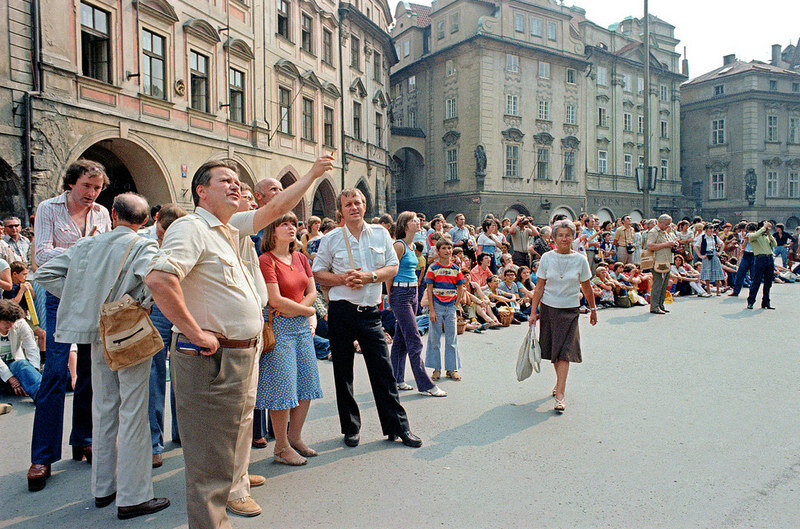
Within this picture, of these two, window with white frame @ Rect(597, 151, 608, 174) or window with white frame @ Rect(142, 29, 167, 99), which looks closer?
window with white frame @ Rect(142, 29, 167, 99)

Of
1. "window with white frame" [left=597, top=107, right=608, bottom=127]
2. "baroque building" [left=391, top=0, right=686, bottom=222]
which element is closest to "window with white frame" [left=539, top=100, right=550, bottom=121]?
"baroque building" [left=391, top=0, right=686, bottom=222]

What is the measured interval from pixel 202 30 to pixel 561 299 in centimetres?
1629

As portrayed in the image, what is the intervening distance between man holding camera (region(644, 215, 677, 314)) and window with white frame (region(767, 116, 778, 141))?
46303 mm

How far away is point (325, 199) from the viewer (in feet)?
91.8

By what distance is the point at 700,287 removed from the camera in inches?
660

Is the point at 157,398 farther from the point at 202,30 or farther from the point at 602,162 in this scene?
the point at 602,162

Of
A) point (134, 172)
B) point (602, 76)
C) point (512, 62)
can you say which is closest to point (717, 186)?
point (602, 76)

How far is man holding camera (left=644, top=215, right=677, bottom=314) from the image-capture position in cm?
1305

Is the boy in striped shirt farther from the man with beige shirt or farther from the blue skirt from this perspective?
the man with beige shirt

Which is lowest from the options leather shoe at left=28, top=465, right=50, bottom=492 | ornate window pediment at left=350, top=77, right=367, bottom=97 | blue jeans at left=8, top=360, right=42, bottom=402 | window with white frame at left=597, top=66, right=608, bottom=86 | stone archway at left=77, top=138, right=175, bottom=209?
leather shoe at left=28, top=465, right=50, bottom=492

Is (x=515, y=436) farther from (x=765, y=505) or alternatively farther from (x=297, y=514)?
(x=297, y=514)

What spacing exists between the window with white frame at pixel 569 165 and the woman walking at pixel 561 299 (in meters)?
36.2

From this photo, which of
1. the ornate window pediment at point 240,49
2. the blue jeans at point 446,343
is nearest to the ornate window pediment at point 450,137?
the ornate window pediment at point 240,49

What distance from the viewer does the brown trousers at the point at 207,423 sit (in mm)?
3066
